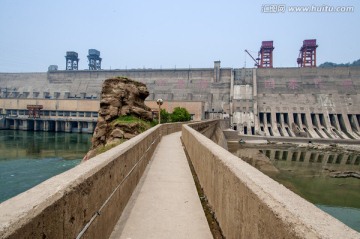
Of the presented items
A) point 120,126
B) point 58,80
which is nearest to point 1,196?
point 120,126

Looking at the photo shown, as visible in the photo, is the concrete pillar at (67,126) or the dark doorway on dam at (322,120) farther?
the concrete pillar at (67,126)

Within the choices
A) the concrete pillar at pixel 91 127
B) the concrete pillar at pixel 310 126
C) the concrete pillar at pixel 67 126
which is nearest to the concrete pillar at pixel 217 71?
the concrete pillar at pixel 310 126

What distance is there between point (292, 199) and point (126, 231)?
3.21m

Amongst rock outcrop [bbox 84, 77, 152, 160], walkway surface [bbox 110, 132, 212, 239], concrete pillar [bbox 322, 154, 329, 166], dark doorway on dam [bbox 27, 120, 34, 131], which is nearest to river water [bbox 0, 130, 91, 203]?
rock outcrop [bbox 84, 77, 152, 160]

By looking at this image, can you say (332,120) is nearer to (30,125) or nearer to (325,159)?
(325,159)

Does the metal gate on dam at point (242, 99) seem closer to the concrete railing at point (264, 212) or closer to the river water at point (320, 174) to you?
the river water at point (320, 174)

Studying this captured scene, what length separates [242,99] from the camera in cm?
7562

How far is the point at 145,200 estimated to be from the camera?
21.7 ft

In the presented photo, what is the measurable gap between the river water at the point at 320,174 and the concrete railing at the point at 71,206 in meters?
15.9

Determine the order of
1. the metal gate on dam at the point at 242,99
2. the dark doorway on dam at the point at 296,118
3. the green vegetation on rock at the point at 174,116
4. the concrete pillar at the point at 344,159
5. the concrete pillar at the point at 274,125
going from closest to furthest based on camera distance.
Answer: the concrete pillar at the point at 344,159 → the green vegetation on rock at the point at 174,116 → the concrete pillar at the point at 274,125 → the metal gate on dam at the point at 242,99 → the dark doorway on dam at the point at 296,118

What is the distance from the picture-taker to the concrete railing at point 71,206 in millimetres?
2062

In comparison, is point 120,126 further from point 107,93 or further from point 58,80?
point 58,80

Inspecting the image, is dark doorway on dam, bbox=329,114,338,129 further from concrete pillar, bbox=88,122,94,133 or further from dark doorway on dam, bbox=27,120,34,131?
dark doorway on dam, bbox=27,120,34,131

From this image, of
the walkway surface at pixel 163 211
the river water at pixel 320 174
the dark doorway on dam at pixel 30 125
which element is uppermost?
the walkway surface at pixel 163 211
